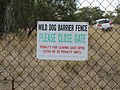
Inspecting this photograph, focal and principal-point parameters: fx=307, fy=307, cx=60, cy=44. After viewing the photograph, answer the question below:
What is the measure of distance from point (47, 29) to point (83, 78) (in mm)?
2066

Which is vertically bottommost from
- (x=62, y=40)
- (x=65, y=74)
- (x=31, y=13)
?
(x=65, y=74)

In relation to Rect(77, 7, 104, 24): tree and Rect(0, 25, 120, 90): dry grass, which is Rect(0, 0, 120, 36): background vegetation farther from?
Rect(0, 25, 120, 90): dry grass

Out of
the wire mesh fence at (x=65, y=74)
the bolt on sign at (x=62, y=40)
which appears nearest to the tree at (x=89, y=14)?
the wire mesh fence at (x=65, y=74)

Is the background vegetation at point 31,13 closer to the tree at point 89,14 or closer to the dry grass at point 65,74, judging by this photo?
the tree at point 89,14

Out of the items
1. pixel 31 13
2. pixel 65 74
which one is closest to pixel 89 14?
pixel 65 74

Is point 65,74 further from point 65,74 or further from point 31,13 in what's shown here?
Result: point 31,13

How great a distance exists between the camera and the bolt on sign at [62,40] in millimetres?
2820

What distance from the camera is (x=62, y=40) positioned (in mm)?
2828

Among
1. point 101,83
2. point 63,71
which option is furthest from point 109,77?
point 63,71

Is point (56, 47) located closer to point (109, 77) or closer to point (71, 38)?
point (71, 38)

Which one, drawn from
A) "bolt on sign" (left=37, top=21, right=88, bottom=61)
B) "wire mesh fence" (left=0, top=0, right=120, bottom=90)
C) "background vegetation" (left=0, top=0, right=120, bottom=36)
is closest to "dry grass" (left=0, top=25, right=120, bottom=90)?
"wire mesh fence" (left=0, top=0, right=120, bottom=90)

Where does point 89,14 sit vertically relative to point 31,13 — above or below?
above

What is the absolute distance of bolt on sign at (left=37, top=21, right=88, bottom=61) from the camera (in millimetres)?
2820

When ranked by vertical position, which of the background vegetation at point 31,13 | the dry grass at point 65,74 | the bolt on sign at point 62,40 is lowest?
the dry grass at point 65,74
